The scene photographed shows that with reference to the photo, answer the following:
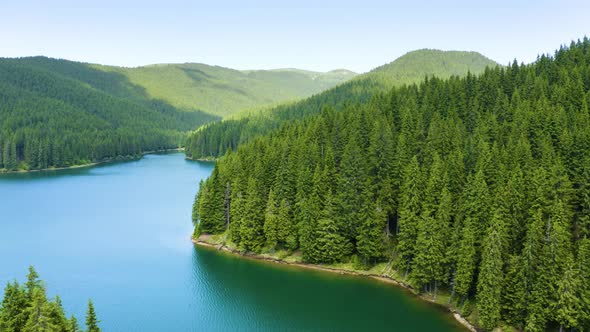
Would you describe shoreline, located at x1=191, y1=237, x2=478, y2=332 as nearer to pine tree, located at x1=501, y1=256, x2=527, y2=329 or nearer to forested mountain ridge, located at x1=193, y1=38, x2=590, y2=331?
forested mountain ridge, located at x1=193, y1=38, x2=590, y2=331

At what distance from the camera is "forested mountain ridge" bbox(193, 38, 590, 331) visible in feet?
163

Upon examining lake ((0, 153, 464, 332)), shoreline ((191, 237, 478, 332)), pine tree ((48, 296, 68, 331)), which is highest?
pine tree ((48, 296, 68, 331))

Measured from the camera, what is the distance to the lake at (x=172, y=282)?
55375 mm

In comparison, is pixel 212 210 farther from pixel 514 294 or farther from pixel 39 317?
pixel 514 294

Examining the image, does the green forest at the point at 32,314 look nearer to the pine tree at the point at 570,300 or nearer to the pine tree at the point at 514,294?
the pine tree at the point at 514,294

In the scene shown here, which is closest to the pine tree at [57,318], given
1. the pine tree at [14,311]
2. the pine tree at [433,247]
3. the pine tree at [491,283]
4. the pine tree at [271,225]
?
the pine tree at [14,311]

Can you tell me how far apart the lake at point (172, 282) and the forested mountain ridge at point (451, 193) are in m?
5.12

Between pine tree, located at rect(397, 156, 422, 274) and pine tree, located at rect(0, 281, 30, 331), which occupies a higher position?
pine tree, located at rect(397, 156, 422, 274)

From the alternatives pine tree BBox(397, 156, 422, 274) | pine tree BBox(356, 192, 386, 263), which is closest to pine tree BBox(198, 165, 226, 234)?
pine tree BBox(356, 192, 386, 263)

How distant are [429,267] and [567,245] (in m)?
15.3

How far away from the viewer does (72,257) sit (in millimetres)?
76500

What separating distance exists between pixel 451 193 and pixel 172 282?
4056 centimetres

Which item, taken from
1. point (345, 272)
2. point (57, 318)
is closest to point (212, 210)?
point (345, 272)

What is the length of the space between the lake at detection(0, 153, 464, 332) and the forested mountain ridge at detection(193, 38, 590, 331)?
16.8ft
